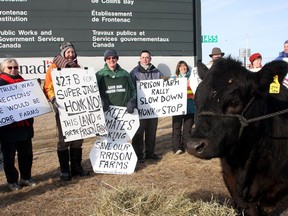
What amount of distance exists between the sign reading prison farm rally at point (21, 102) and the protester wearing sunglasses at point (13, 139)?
0.11 metres

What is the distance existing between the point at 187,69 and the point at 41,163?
352 cm

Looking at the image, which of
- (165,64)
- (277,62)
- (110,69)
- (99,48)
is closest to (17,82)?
(110,69)

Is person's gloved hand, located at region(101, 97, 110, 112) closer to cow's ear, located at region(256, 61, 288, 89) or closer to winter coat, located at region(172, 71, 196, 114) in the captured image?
winter coat, located at region(172, 71, 196, 114)

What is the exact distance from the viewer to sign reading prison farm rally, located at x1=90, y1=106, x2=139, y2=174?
612 centimetres

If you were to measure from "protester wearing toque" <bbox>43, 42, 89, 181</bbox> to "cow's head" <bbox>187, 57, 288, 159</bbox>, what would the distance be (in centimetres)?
309

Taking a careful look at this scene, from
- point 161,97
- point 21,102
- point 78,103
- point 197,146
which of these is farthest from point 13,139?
point 197,146

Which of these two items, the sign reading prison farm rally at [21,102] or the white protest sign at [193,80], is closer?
the sign reading prison farm rally at [21,102]

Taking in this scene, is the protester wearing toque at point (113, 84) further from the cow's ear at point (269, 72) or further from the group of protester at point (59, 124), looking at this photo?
the cow's ear at point (269, 72)

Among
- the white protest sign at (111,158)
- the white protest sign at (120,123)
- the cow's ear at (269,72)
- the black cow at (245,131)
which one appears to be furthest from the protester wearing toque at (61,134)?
the cow's ear at (269,72)

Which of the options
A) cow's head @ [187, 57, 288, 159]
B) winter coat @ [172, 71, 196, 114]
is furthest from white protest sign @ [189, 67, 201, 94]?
cow's head @ [187, 57, 288, 159]

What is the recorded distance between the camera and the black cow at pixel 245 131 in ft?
9.69

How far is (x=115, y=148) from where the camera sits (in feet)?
20.3

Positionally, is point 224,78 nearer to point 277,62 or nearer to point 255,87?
Result: point 255,87

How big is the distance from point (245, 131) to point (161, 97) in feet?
12.4
